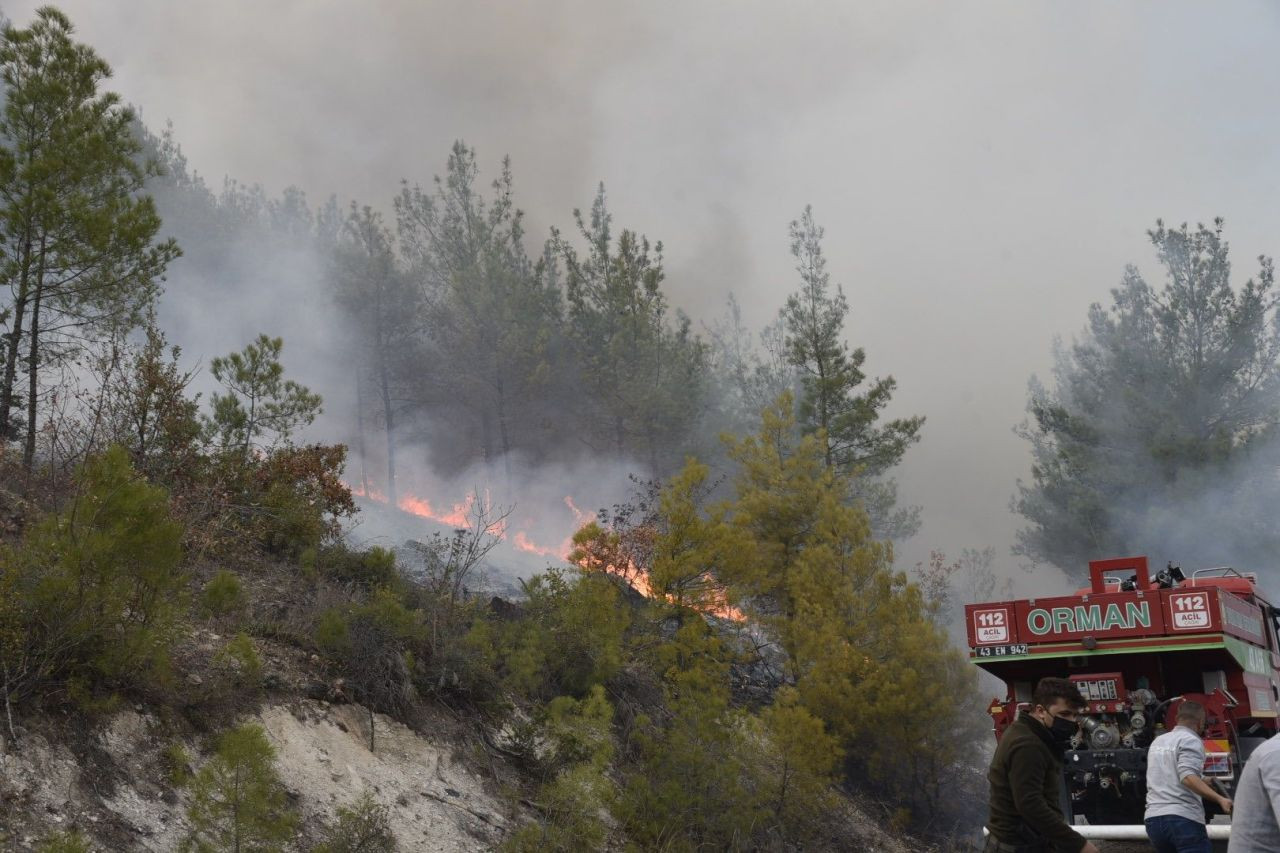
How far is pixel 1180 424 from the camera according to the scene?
2798 cm

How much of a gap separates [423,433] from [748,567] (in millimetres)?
31876

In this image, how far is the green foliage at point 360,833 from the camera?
296 inches

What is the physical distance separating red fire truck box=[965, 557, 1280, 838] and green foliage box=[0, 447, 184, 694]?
24.9 feet

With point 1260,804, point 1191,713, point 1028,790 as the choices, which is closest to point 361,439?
point 1191,713

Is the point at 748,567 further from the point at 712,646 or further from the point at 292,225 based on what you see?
the point at 292,225

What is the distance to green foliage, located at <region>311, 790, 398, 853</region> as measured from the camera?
7.52 meters

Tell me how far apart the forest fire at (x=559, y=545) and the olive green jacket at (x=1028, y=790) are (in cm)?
1052

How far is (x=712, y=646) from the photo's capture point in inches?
603

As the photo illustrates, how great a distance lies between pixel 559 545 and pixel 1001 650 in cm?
2806

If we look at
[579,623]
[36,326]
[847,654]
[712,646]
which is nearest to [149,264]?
[36,326]

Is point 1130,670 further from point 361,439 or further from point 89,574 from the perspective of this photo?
point 361,439

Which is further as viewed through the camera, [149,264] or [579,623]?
[149,264]

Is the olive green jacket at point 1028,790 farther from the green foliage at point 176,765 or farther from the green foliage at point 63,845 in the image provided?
the green foliage at point 176,765

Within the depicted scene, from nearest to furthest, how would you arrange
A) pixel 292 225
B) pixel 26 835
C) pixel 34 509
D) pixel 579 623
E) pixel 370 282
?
pixel 26 835 < pixel 34 509 < pixel 579 623 < pixel 370 282 < pixel 292 225
